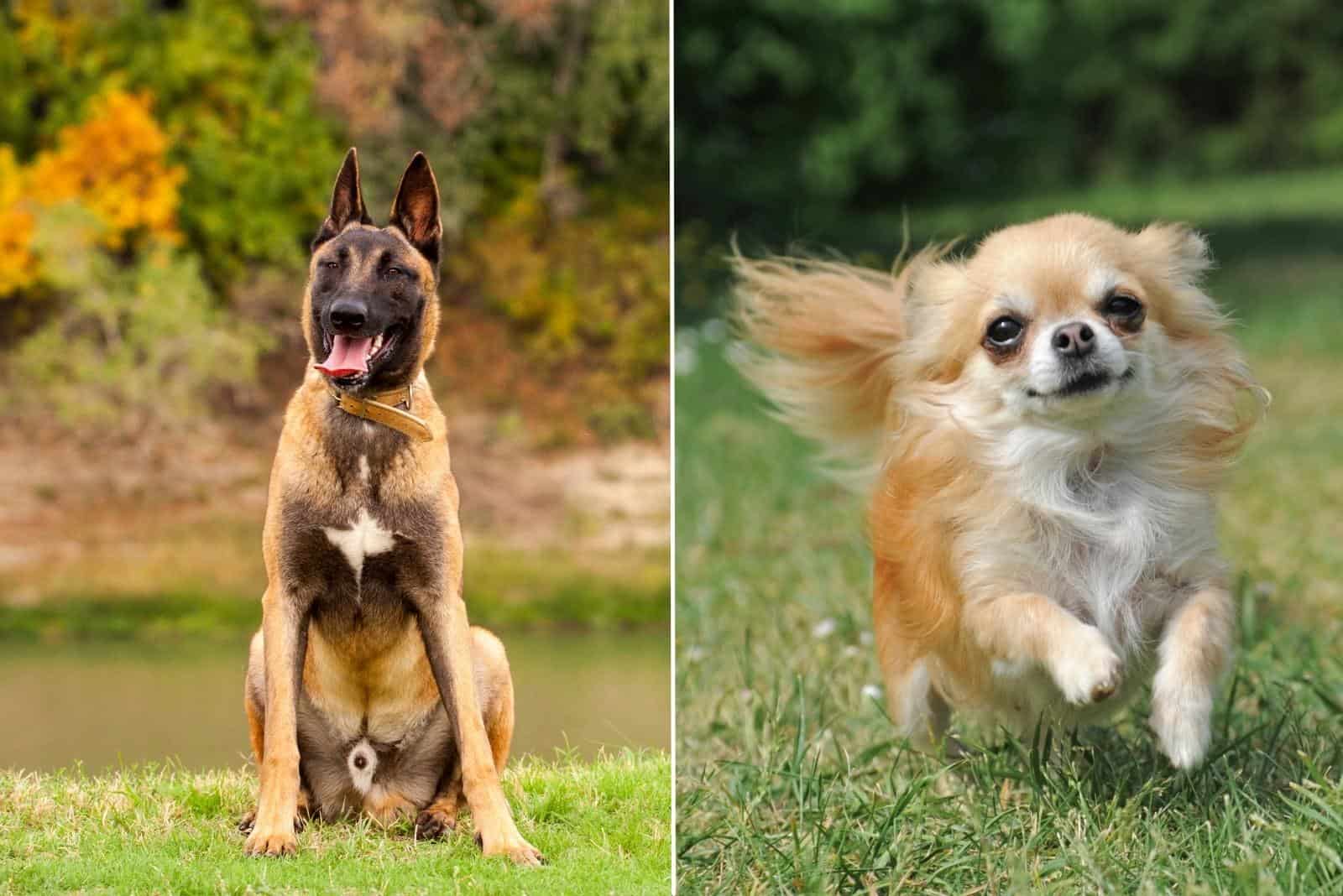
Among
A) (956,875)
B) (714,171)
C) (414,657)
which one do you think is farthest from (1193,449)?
(714,171)

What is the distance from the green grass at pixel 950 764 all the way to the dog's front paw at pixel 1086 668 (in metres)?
0.20

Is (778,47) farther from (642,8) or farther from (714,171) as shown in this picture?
(642,8)

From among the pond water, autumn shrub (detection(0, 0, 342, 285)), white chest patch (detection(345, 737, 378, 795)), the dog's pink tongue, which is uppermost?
autumn shrub (detection(0, 0, 342, 285))

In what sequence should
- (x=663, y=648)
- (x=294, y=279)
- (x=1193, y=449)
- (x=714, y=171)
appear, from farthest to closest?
(x=714, y=171) → (x=294, y=279) → (x=663, y=648) → (x=1193, y=449)

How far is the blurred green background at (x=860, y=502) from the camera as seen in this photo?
7.90 feet

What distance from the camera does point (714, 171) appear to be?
10.8m

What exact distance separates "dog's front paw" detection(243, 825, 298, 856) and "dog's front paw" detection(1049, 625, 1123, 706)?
1196mm

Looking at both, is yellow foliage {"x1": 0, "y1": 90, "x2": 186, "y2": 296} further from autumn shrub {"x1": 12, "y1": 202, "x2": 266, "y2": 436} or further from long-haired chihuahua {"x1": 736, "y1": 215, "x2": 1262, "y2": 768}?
long-haired chihuahua {"x1": 736, "y1": 215, "x2": 1262, "y2": 768}

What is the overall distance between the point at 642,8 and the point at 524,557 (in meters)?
2.44

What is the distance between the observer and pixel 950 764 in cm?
272

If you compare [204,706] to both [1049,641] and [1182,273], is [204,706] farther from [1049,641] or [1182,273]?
[1182,273]

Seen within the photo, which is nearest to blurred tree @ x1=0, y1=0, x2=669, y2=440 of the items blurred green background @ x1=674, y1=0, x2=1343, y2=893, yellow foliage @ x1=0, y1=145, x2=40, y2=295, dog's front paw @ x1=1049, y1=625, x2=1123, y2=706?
yellow foliage @ x1=0, y1=145, x2=40, y2=295

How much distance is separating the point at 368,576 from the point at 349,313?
391 millimetres

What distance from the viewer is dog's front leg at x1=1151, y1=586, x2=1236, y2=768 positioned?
2.36 meters
